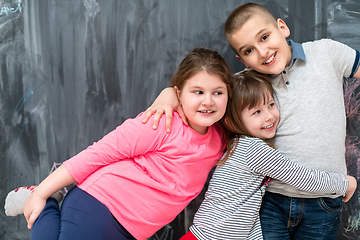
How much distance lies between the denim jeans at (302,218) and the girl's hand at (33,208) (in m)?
0.85

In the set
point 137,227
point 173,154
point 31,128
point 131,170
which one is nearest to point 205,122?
point 173,154

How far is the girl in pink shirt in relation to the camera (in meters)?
0.90

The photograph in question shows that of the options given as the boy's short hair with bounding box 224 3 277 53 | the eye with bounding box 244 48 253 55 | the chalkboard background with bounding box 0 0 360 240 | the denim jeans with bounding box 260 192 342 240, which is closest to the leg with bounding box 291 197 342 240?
the denim jeans with bounding box 260 192 342 240

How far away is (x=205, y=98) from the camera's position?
0.93 m

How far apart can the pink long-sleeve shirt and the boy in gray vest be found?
0.30 ft

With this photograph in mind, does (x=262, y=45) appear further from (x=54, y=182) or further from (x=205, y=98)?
(x=54, y=182)

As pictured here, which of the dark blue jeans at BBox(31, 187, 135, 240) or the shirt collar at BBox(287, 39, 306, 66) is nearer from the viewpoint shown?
the dark blue jeans at BBox(31, 187, 135, 240)

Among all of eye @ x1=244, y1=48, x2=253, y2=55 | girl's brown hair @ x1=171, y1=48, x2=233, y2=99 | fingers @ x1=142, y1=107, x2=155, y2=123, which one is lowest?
fingers @ x1=142, y1=107, x2=155, y2=123

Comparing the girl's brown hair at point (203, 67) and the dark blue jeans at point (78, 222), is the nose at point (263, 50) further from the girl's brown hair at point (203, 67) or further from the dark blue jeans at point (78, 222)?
the dark blue jeans at point (78, 222)

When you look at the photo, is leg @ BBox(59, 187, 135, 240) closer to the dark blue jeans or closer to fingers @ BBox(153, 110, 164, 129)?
the dark blue jeans

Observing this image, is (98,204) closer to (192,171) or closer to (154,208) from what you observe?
(154,208)

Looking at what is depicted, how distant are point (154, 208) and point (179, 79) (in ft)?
1.67

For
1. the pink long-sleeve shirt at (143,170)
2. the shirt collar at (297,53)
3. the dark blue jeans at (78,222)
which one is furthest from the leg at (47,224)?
the shirt collar at (297,53)

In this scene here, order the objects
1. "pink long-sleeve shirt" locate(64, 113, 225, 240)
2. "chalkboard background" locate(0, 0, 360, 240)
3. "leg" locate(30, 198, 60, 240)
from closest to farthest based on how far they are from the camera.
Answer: "leg" locate(30, 198, 60, 240) → "pink long-sleeve shirt" locate(64, 113, 225, 240) → "chalkboard background" locate(0, 0, 360, 240)
